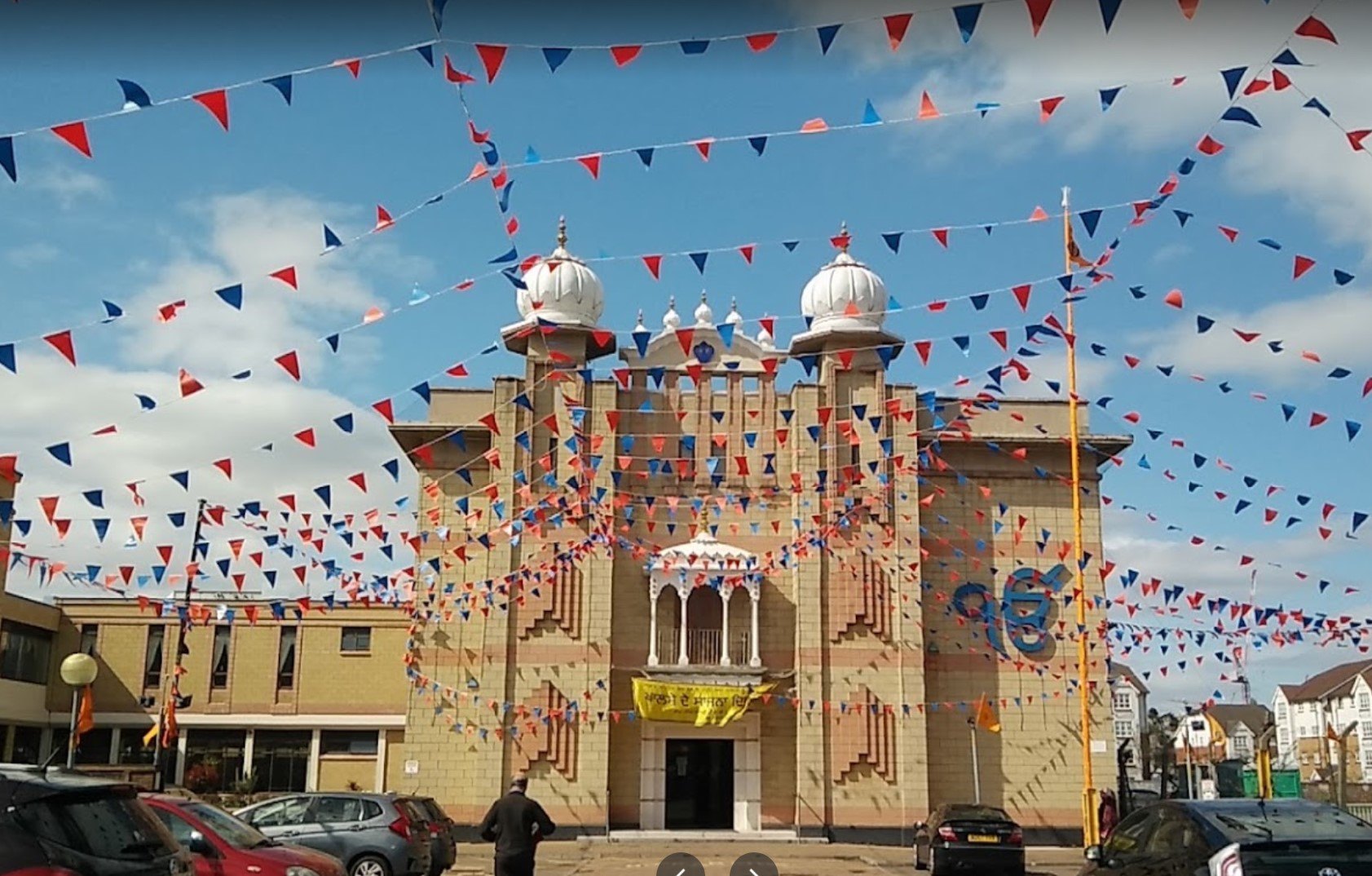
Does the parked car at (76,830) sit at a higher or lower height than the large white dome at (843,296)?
lower

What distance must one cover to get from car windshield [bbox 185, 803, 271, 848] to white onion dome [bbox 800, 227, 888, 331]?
22.0 m

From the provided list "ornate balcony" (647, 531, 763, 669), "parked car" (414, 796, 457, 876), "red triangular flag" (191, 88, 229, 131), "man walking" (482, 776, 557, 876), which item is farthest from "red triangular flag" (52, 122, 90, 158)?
"ornate balcony" (647, 531, 763, 669)

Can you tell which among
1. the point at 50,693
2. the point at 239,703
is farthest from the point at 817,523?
the point at 50,693

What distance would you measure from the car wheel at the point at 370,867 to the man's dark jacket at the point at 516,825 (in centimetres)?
505

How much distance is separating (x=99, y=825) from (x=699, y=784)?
24476 millimetres

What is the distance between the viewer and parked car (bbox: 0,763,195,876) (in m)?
7.10

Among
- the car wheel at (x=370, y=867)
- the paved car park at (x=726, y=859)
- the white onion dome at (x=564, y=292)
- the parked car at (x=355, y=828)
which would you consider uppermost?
the white onion dome at (x=564, y=292)

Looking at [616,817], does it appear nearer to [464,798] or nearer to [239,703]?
[464,798]

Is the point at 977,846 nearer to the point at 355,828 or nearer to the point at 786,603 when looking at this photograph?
the point at 355,828

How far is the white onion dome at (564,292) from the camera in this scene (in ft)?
105

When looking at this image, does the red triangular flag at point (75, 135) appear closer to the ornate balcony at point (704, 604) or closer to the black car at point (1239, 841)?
the black car at point (1239, 841)

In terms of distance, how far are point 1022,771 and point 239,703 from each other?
23.4 metres

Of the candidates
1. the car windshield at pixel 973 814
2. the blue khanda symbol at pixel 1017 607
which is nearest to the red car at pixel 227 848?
the car windshield at pixel 973 814

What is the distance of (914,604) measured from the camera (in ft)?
101
